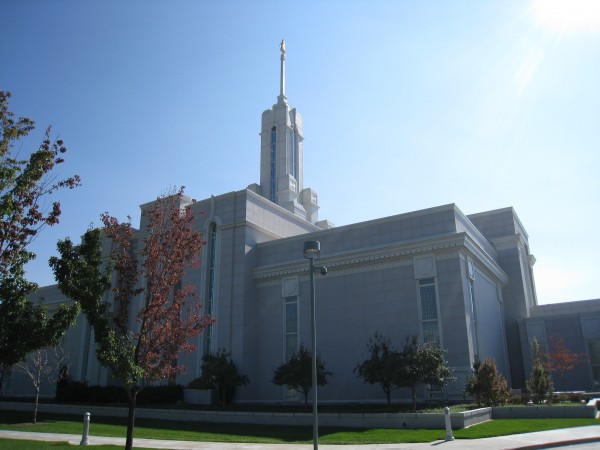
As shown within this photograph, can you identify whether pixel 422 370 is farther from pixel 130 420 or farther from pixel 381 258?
pixel 130 420

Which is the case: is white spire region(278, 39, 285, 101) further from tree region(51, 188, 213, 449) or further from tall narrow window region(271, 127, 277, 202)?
tree region(51, 188, 213, 449)

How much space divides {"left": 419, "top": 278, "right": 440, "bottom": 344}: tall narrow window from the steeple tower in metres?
19.9

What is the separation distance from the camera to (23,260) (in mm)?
12656

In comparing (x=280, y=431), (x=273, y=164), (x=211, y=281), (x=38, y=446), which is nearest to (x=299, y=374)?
(x=280, y=431)

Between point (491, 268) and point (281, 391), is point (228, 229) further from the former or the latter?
point (491, 268)

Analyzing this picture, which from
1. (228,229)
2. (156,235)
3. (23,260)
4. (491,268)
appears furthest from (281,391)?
(23,260)

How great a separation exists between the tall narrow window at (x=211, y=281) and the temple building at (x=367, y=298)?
0.08m

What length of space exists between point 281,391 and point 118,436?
1318cm

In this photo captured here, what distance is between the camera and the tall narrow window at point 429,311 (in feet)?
92.0

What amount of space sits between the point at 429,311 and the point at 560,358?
11.9 meters

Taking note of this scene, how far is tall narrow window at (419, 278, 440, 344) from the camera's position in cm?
2805

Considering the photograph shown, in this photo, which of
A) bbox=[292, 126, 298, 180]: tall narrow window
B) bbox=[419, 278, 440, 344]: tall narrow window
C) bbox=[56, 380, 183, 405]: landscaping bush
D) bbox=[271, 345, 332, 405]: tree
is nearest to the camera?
bbox=[271, 345, 332, 405]: tree

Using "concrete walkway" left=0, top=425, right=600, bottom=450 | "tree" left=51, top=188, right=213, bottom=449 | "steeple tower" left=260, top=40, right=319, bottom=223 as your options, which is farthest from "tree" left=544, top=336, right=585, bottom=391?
"tree" left=51, top=188, right=213, bottom=449

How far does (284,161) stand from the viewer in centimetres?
4906
